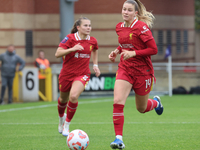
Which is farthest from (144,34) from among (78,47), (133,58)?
(78,47)

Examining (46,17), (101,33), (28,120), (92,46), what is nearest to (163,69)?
(101,33)

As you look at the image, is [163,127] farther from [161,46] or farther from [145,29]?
[161,46]

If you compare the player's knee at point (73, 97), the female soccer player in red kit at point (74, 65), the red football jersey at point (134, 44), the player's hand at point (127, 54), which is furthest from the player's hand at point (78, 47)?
the player's hand at point (127, 54)

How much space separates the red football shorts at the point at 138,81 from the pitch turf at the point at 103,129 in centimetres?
90

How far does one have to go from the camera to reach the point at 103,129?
8.39 m

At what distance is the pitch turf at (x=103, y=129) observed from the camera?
6.59m

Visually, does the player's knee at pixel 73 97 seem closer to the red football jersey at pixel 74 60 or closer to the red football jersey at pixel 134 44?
the red football jersey at pixel 74 60

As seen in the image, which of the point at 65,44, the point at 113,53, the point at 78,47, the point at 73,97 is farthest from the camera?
the point at 65,44

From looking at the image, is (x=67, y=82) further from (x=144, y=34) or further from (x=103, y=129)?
(x=144, y=34)

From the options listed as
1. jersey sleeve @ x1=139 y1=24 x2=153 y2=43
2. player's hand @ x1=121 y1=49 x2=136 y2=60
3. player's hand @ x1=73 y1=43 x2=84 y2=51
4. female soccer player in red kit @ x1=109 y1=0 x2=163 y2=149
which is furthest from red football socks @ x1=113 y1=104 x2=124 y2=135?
player's hand @ x1=73 y1=43 x2=84 y2=51

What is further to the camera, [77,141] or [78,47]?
[78,47]

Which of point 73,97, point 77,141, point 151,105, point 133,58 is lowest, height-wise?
point 77,141

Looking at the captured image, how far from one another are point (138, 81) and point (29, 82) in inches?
402

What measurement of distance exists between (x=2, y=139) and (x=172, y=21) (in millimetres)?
17684
